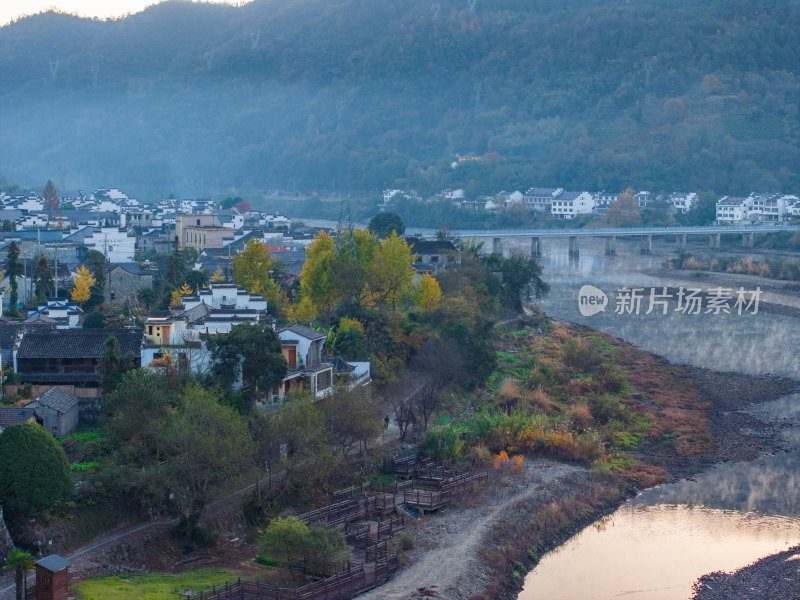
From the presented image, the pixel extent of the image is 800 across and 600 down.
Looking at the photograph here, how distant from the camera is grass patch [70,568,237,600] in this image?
7.89 metres

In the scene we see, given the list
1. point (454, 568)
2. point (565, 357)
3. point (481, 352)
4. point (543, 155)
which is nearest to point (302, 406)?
point (454, 568)

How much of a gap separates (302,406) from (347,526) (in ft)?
5.08

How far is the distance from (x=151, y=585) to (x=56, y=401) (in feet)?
12.0

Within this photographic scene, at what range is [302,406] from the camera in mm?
10938

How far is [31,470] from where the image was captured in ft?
29.2

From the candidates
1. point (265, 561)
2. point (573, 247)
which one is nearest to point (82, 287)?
point (265, 561)

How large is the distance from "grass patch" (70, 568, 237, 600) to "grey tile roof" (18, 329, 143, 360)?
15.1 ft

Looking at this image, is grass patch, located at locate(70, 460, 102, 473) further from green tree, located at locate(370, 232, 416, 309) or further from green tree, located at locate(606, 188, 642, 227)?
green tree, located at locate(606, 188, 642, 227)

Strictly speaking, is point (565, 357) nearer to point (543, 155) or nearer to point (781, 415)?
point (781, 415)

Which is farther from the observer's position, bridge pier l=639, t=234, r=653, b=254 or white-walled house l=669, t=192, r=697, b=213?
white-walled house l=669, t=192, r=697, b=213

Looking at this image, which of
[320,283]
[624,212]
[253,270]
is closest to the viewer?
[320,283]

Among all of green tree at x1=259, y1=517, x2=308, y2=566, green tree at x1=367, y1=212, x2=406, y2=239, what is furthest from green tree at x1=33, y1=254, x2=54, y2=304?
green tree at x1=259, y1=517, x2=308, y2=566

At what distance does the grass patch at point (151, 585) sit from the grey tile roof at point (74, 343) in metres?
4.59

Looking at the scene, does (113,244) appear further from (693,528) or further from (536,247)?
(536,247)
